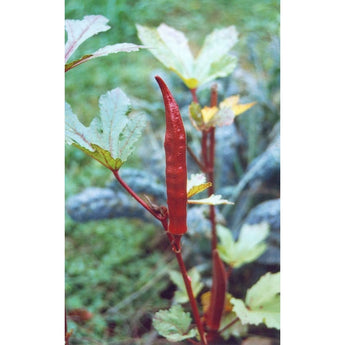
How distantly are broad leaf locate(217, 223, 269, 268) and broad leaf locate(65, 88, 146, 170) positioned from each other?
0.33m

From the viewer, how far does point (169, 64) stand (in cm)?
59

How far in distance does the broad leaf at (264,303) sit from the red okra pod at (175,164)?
0.55 ft

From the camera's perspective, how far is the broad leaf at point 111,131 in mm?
413

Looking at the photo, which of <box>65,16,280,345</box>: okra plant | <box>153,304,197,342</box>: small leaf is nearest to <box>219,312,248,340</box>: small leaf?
<box>65,16,280,345</box>: okra plant

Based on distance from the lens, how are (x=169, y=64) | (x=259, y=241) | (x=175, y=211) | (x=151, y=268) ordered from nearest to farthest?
1. (x=175, y=211)
2. (x=169, y=64)
3. (x=259, y=241)
4. (x=151, y=268)

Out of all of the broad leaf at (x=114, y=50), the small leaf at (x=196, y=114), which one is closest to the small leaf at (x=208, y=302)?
the small leaf at (x=196, y=114)

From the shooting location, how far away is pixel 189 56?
0.61 meters

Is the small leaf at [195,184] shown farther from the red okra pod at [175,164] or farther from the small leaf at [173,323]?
the small leaf at [173,323]

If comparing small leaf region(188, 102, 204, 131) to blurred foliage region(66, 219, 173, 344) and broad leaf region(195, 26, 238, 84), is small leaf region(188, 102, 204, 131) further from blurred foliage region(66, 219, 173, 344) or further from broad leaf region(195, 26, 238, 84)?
blurred foliage region(66, 219, 173, 344)

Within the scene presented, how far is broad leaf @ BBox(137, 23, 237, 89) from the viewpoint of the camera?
→ 583 mm
